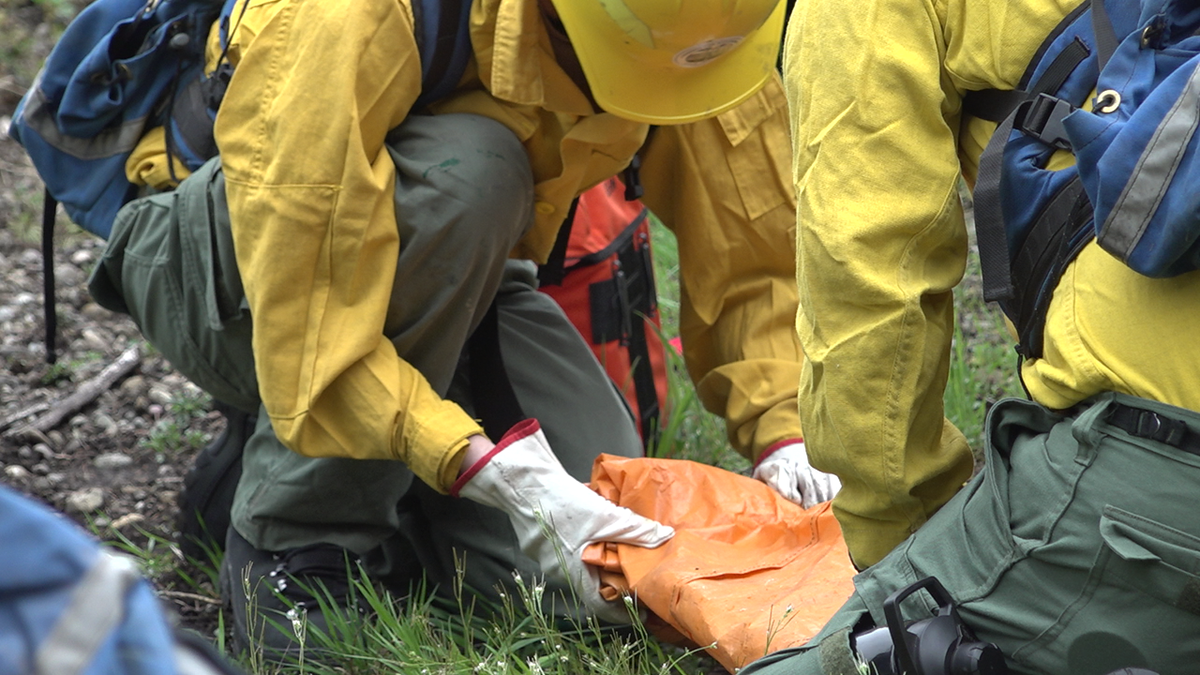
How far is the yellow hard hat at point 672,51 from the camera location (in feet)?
7.65

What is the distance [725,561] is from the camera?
232cm

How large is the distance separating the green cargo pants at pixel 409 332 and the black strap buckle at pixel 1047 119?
4.05 ft

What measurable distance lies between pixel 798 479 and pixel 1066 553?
1161 millimetres

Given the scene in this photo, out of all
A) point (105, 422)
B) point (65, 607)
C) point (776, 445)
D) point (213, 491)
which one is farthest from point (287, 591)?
point (65, 607)

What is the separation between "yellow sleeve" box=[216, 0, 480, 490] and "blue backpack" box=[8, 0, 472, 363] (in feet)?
0.79

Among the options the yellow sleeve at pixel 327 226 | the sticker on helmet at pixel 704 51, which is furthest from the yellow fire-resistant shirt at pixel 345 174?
the sticker on helmet at pixel 704 51

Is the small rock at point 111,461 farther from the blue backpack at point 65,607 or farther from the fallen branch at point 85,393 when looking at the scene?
the blue backpack at point 65,607

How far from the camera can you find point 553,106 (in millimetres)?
2590

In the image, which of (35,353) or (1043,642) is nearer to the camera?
(1043,642)

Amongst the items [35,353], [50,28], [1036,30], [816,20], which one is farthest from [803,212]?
[50,28]

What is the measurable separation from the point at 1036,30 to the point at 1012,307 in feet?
1.14

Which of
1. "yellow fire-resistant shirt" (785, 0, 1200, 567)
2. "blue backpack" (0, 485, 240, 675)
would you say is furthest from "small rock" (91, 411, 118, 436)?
"blue backpack" (0, 485, 240, 675)

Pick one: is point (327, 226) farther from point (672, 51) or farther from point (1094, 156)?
point (1094, 156)

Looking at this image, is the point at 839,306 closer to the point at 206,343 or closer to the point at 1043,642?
the point at 1043,642
